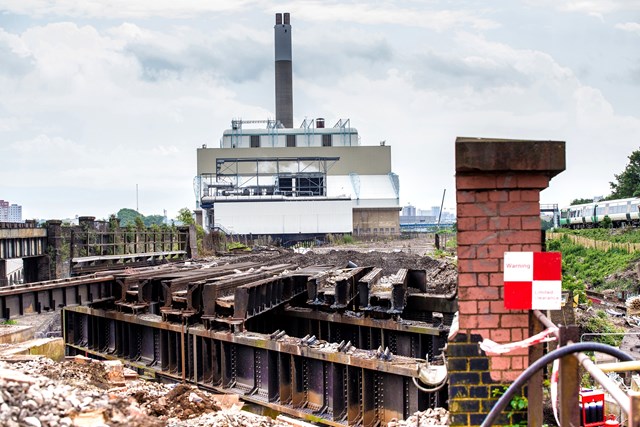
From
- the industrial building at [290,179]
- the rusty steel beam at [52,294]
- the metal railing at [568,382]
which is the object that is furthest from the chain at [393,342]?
the industrial building at [290,179]

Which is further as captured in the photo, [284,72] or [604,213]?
[284,72]

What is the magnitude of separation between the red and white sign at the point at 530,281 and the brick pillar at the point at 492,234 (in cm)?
8

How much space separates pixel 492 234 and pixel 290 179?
2344 inches

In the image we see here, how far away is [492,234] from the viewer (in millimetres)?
4332

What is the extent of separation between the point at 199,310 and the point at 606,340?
10.8 m

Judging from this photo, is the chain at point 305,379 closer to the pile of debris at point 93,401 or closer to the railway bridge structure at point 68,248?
the pile of debris at point 93,401

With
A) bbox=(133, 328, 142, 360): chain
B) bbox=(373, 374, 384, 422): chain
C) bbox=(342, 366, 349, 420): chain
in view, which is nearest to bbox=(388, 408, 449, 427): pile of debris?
bbox=(373, 374, 384, 422): chain

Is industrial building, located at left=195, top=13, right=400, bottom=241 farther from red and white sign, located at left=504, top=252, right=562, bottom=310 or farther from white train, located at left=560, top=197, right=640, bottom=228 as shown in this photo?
red and white sign, located at left=504, top=252, right=562, bottom=310

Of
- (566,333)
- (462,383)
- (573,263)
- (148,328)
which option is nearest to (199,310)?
(148,328)

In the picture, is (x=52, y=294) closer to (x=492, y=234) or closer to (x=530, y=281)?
(x=492, y=234)

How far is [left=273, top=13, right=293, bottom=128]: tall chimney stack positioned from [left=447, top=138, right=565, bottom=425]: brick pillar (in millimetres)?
70292

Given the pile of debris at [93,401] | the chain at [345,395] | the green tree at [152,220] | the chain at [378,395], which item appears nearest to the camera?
the pile of debris at [93,401]

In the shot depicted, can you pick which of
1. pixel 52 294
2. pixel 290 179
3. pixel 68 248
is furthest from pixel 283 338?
pixel 290 179

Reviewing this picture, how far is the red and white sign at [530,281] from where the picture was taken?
4.21m
